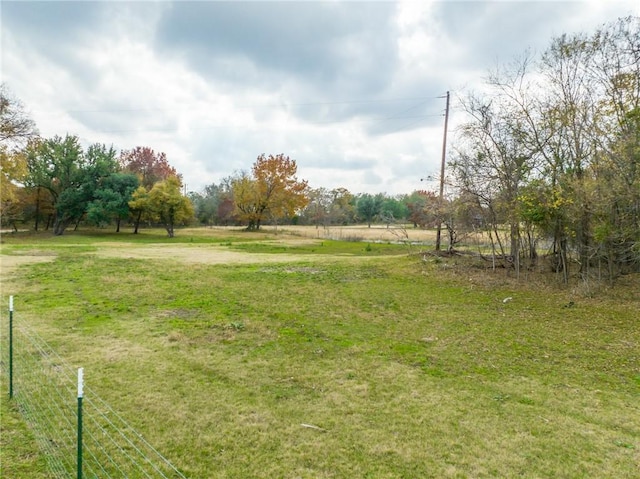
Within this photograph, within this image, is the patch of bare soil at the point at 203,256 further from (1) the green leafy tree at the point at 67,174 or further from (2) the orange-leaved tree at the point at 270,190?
(2) the orange-leaved tree at the point at 270,190

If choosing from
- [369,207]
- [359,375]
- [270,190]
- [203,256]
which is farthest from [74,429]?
[369,207]

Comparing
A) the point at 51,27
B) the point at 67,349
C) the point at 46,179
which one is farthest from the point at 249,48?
the point at 46,179

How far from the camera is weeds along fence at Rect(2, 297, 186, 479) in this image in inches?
106

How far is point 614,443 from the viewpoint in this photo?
10.2 ft

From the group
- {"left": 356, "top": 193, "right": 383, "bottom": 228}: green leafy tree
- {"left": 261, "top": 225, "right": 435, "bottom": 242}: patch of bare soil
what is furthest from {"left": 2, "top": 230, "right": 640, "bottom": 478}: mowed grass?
{"left": 356, "top": 193, "right": 383, "bottom": 228}: green leafy tree

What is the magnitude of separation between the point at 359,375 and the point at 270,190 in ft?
129

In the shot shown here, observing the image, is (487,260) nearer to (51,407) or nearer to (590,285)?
(590,285)

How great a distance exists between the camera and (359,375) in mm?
4480

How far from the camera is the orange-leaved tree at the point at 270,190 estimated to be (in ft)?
138

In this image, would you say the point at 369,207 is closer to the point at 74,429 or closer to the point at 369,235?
the point at 369,235

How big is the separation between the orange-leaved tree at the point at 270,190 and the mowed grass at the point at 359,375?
33131mm

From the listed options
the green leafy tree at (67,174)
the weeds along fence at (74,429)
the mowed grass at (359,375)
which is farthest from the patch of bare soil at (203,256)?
the green leafy tree at (67,174)

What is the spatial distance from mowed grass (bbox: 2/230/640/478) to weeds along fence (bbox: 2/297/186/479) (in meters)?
0.13

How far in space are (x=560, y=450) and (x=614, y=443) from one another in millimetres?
546
